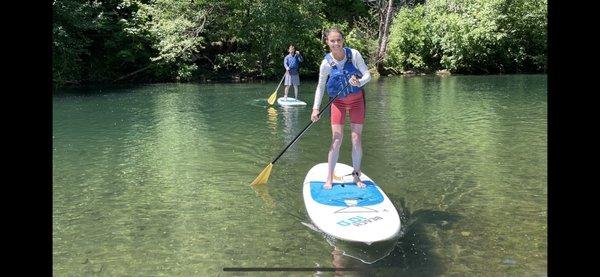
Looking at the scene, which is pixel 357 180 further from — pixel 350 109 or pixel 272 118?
pixel 272 118

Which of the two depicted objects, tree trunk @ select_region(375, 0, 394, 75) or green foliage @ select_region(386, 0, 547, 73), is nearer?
green foliage @ select_region(386, 0, 547, 73)

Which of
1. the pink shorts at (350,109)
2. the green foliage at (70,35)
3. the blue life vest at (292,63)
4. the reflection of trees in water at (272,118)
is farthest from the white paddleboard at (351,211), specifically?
the green foliage at (70,35)

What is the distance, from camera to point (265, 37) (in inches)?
1187

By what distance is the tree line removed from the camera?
91.0 ft

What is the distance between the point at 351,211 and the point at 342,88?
1502mm

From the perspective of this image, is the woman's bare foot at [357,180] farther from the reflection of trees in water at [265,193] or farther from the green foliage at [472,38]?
the green foliage at [472,38]

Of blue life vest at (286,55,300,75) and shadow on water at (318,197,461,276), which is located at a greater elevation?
blue life vest at (286,55,300,75)

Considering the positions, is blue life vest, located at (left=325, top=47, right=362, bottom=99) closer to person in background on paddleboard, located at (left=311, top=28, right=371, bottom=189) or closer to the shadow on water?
person in background on paddleboard, located at (left=311, top=28, right=371, bottom=189)

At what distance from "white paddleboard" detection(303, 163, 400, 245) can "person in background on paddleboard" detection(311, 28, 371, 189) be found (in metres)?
0.18

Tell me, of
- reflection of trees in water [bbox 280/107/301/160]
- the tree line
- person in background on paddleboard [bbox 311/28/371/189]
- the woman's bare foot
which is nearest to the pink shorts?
person in background on paddleboard [bbox 311/28/371/189]

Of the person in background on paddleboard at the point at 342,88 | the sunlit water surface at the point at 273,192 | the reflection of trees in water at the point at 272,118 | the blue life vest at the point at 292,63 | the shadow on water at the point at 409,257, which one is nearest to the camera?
the shadow on water at the point at 409,257

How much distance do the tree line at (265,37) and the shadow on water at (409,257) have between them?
23.5 m

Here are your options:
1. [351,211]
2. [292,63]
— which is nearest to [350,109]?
[351,211]

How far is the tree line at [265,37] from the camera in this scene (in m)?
27.8
